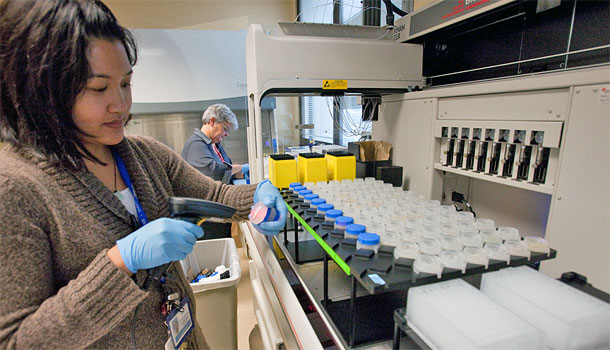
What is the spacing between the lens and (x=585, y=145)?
71 cm

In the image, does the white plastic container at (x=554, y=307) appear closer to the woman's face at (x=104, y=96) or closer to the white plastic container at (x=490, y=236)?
the white plastic container at (x=490, y=236)

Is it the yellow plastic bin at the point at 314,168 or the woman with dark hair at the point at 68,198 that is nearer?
the woman with dark hair at the point at 68,198

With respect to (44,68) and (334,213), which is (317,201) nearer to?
(334,213)

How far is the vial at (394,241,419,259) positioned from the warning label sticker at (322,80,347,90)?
865 mm

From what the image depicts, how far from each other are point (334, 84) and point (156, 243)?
3.22 feet

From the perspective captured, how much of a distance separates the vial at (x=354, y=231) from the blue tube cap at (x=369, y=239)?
0.03m

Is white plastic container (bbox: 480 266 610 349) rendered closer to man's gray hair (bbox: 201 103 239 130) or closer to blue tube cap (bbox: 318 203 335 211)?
blue tube cap (bbox: 318 203 335 211)

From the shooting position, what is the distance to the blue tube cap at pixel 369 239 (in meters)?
0.66

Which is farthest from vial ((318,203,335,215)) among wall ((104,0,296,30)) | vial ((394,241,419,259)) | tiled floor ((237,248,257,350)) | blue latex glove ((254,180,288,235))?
wall ((104,0,296,30))

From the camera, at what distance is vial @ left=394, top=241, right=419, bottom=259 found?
2.04ft

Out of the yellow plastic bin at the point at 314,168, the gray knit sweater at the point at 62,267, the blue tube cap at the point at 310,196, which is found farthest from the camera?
the yellow plastic bin at the point at 314,168

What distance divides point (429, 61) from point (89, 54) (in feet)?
4.50

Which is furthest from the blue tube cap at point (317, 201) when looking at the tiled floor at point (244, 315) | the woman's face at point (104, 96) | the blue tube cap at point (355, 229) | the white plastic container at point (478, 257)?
the tiled floor at point (244, 315)

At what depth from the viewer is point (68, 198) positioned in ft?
2.07
